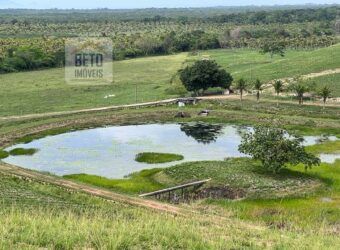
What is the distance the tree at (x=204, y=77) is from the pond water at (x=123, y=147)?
16.0 m

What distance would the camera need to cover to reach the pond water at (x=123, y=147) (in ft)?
167

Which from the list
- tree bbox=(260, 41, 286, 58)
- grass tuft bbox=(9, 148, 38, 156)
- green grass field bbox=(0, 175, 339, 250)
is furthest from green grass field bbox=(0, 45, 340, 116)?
green grass field bbox=(0, 175, 339, 250)

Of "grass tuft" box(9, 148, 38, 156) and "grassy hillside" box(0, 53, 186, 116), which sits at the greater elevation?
"grassy hillside" box(0, 53, 186, 116)

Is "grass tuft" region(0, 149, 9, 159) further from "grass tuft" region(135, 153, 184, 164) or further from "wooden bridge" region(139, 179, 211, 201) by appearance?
"wooden bridge" region(139, 179, 211, 201)

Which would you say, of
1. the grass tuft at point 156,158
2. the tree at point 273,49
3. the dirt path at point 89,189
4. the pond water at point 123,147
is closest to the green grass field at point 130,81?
the tree at point 273,49

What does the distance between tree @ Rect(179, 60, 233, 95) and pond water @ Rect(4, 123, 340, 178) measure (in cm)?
1598

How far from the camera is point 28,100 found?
287 ft

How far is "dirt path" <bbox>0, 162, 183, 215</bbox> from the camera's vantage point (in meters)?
35.3

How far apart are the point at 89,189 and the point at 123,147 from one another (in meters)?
18.4

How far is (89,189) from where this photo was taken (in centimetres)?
4012

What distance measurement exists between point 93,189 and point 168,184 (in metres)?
6.62

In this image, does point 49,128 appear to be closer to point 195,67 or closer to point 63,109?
point 63,109

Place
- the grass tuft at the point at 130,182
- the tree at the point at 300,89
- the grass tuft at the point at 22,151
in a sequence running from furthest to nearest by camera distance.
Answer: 1. the tree at the point at 300,89
2. the grass tuft at the point at 22,151
3. the grass tuft at the point at 130,182

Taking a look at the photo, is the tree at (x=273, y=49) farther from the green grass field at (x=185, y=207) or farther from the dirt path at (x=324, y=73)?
the green grass field at (x=185, y=207)
